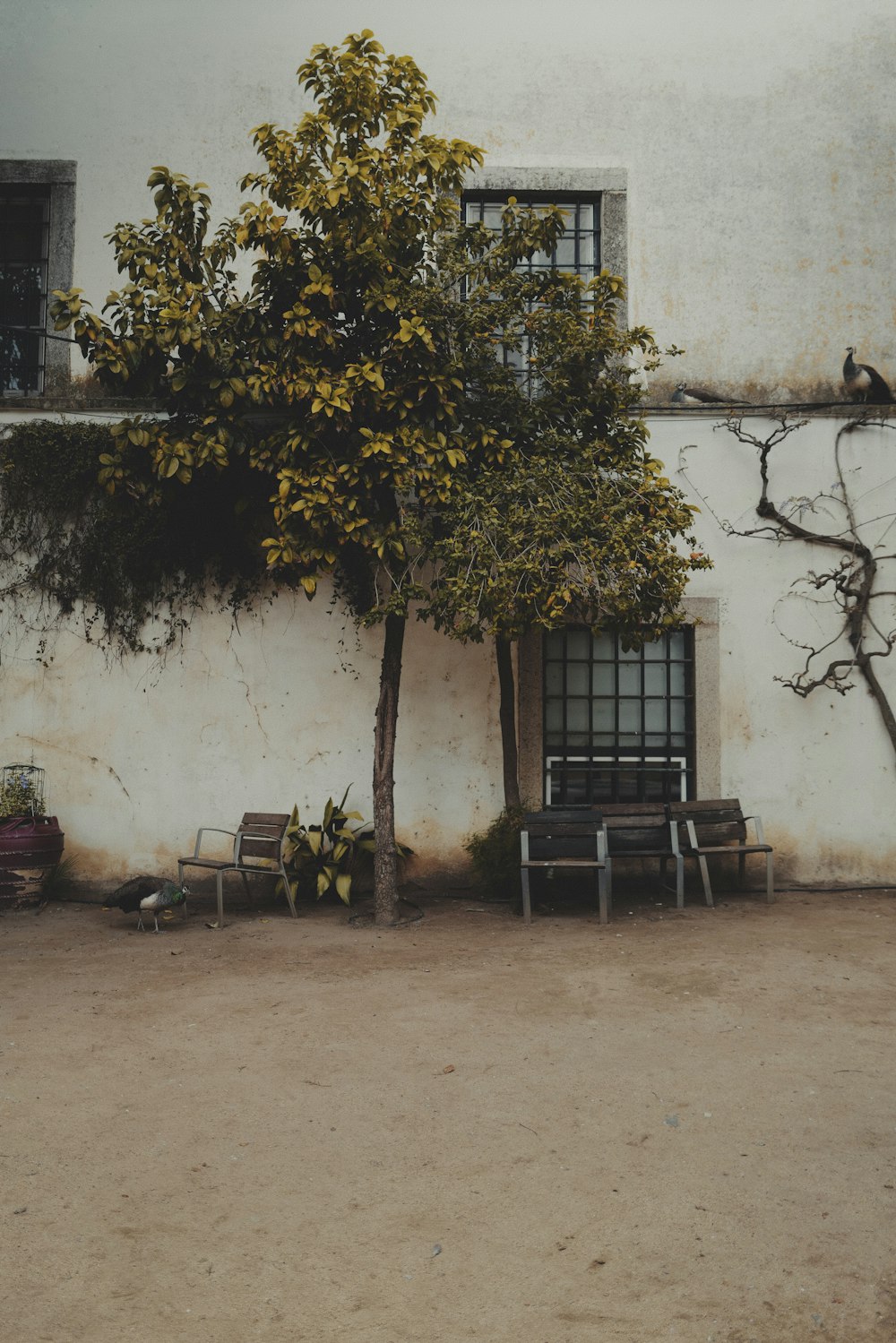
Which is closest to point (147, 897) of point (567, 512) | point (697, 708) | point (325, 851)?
point (325, 851)

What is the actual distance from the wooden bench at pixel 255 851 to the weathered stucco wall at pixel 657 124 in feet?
14.6

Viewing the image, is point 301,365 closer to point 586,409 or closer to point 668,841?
point 586,409

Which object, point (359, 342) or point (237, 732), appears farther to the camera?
point (237, 732)

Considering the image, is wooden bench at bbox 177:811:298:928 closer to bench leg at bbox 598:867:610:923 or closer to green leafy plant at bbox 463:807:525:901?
green leafy plant at bbox 463:807:525:901

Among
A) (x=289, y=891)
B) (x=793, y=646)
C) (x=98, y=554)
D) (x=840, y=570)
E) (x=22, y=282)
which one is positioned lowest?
(x=289, y=891)

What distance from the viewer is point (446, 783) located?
8.45 m

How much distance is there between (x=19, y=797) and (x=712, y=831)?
5.23m

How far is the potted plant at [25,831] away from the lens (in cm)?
786

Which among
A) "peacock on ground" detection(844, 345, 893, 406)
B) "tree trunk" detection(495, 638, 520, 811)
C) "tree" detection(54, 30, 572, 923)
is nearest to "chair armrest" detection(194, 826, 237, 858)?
"tree" detection(54, 30, 572, 923)

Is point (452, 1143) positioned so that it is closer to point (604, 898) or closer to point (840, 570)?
point (604, 898)

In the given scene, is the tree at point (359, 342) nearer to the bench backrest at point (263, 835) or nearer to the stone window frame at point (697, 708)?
the bench backrest at point (263, 835)

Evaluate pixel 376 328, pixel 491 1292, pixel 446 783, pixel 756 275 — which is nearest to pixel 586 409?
pixel 376 328

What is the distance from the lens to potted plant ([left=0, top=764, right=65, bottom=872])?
7.86m

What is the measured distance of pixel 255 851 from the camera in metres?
7.83
